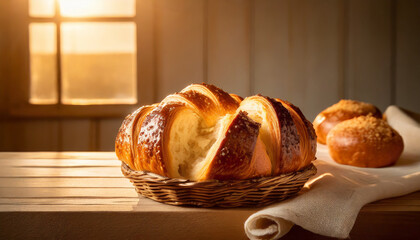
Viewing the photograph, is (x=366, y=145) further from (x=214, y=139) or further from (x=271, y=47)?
(x=271, y=47)

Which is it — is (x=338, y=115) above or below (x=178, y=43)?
below

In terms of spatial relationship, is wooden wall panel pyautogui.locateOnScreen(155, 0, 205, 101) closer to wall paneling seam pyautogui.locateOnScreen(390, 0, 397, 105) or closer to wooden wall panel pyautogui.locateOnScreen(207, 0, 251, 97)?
wooden wall panel pyautogui.locateOnScreen(207, 0, 251, 97)

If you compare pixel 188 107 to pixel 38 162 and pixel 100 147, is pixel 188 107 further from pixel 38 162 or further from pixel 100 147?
pixel 100 147

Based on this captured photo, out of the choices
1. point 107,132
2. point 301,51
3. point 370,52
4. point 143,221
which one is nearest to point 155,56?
point 107,132

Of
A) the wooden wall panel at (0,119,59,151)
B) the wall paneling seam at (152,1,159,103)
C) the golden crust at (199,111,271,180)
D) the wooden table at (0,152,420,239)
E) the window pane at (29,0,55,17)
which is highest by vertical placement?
Result: the window pane at (29,0,55,17)

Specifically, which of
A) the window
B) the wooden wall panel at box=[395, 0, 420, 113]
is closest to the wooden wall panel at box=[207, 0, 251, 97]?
the window

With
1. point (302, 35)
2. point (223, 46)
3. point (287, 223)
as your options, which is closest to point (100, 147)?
point (223, 46)
